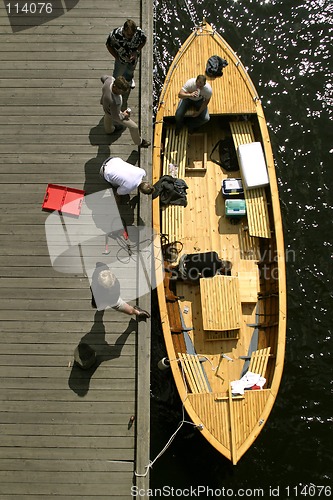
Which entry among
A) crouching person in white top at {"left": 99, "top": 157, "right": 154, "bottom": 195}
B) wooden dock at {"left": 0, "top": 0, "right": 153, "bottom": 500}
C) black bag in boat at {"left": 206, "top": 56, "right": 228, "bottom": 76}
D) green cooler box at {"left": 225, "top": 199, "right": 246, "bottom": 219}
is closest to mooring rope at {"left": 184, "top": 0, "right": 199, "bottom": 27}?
black bag in boat at {"left": 206, "top": 56, "right": 228, "bottom": 76}

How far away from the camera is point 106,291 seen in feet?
22.0

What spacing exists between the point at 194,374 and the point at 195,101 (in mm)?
4776

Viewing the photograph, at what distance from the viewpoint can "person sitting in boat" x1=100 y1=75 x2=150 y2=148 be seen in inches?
272

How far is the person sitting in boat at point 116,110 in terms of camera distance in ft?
22.6

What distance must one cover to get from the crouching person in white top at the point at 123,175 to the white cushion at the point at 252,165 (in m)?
2.41

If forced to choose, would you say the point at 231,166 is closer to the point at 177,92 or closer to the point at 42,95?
the point at 177,92

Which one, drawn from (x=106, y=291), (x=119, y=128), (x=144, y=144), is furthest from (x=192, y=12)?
(x=106, y=291)

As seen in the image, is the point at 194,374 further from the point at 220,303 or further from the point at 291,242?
the point at 291,242

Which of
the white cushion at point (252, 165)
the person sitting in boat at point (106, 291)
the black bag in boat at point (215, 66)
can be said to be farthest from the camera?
the black bag in boat at point (215, 66)

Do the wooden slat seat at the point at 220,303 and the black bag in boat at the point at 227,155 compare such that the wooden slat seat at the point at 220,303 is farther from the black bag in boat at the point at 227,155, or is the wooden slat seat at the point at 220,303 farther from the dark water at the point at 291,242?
the black bag in boat at the point at 227,155

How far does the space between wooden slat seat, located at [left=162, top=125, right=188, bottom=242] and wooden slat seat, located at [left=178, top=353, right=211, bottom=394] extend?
2172mm

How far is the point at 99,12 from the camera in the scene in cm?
882

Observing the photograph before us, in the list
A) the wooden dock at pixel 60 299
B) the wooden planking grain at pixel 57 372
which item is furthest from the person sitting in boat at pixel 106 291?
the wooden planking grain at pixel 57 372

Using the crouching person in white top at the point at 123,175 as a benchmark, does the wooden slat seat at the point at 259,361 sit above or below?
below
